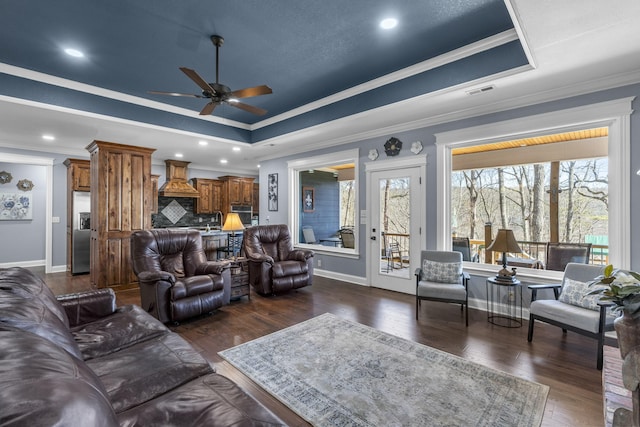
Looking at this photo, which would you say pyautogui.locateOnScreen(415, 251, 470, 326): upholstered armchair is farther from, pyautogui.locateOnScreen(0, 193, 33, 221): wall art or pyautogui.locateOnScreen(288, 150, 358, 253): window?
pyautogui.locateOnScreen(0, 193, 33, 221): wall art

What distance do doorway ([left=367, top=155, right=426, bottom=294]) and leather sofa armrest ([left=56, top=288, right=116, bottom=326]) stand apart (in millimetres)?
3764

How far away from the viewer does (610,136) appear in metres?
3.20

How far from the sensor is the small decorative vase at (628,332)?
1208 millimetres

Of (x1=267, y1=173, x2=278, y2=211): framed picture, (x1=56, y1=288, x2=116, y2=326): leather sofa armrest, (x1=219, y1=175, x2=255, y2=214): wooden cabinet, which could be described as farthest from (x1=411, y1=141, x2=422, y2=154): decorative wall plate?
(x1=219, y1=175, x2=255, y2=214): wooden cabinet

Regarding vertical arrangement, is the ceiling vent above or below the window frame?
above

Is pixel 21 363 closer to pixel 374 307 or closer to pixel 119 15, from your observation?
pixel 119 15

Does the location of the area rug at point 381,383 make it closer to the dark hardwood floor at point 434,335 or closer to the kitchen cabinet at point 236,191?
the dark hardwood floor at point 434,335

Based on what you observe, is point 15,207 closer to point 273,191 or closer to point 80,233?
point 80,233

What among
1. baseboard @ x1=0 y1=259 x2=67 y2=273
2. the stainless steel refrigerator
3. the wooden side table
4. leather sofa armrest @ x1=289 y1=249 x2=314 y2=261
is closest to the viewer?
the wooden side table

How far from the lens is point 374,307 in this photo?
4078 millimetres

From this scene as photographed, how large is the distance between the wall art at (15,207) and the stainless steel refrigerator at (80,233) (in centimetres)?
190

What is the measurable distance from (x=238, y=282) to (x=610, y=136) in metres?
4.67

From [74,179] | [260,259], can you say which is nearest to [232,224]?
[260,259]

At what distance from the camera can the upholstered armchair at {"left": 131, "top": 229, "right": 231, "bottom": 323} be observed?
3320 mm
